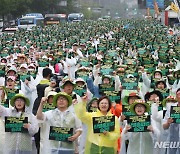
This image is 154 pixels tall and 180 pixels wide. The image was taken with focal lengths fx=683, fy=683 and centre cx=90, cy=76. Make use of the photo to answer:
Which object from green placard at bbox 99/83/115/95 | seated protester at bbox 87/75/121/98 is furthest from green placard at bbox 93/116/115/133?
seated protester at bbox 87/75/121/98

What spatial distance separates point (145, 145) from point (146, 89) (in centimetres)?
445

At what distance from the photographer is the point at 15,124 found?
825 centimetres

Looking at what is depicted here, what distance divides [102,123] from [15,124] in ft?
3.48

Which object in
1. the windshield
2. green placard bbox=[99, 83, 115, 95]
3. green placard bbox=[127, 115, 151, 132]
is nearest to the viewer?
green placard bbox=[127, 115, 151, 132]

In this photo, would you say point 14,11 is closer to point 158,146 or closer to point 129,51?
point 129,51

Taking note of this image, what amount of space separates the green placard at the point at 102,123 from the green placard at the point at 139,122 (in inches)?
8.5

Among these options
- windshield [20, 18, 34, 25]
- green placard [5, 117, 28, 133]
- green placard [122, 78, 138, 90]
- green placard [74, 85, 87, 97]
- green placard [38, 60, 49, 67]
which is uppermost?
windshield [20, 18, 34, 25]

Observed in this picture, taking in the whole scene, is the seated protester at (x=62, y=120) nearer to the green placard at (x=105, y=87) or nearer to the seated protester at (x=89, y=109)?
the seated protester at (x=89, y=109)

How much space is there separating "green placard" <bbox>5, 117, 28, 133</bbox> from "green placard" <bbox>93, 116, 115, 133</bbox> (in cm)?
84

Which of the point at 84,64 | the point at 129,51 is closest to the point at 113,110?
the point at 84,64

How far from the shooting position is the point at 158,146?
862cm

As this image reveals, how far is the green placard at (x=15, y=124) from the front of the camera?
8227 millimetres

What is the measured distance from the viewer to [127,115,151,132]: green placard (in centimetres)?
806

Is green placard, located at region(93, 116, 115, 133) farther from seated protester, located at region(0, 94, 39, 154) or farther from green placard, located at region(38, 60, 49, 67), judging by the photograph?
green placard, located at region(38, 60, 49, 67)
